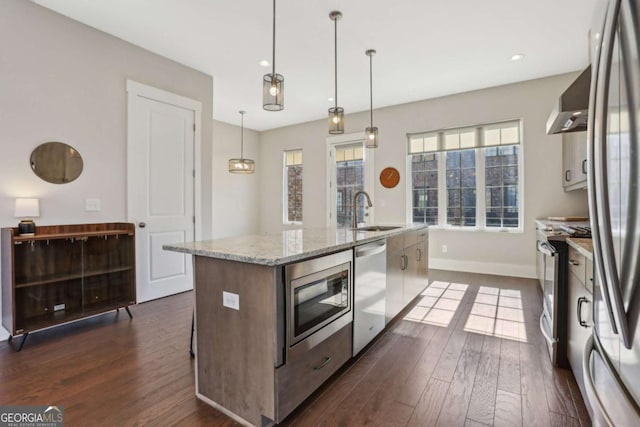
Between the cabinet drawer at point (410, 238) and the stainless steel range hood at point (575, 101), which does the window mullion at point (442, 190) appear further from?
the stainless steel range hood at point (575, 101)

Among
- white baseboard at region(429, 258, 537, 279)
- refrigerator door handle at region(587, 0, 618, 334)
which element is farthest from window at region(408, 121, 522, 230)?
refrigerator door handle at region(587, 0, 618, 334)

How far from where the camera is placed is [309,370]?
5.71 ft

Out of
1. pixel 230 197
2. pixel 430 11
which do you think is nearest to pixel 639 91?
pixel 430 11

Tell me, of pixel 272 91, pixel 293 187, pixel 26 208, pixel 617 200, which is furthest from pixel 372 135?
pixel 293 187

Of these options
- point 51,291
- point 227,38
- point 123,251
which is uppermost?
point 227,38

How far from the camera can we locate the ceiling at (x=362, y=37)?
114 inches

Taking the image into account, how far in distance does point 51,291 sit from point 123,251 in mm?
650

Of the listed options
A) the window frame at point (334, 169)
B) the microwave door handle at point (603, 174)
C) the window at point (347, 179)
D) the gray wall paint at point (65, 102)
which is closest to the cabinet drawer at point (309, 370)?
the microwave door handle at point (603, 174)

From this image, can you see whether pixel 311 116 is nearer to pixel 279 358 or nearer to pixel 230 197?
pixel 230 197

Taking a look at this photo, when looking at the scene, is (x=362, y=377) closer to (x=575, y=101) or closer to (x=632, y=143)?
(x=632, y=143)

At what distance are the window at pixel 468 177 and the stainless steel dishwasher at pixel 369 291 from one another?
3.18 meters

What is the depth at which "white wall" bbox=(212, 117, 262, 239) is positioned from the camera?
21.6 ft

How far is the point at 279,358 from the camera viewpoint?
4.97ft

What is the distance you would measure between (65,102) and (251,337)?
3018mm
